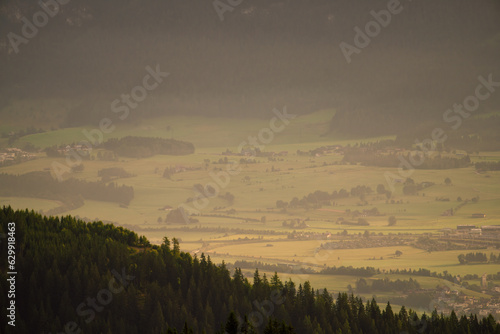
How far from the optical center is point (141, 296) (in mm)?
56750

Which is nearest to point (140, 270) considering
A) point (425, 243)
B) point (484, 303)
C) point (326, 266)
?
point (484, 303)

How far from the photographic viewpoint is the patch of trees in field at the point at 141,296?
53.2 meters

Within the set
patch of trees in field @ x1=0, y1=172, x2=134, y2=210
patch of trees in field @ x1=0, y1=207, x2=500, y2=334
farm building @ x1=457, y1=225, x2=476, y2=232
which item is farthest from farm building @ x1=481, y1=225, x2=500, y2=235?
patch of trees in field @ x1=0, y1=172, x2=134, y2=210

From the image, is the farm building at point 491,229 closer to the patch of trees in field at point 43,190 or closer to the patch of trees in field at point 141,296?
the patch of trees in field at point 141,296

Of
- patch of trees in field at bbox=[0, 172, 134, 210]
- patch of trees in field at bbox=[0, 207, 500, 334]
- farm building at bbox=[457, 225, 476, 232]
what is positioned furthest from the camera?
patch of trees in field at bbox=[0, 172, 134, 210]

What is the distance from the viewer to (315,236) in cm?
15538

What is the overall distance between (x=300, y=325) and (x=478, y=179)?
503 ft

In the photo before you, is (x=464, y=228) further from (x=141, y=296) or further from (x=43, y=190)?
(x=141, y=296)

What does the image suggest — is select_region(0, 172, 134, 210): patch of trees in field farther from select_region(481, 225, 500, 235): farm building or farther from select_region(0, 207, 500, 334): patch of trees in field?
select_region(0, 207, 500, 334): patch of trees in field

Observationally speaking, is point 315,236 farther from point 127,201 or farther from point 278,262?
point 127,201

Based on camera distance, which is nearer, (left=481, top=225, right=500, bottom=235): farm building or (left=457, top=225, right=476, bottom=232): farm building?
(left=457, top=225, right=476, bottom=232): farm building

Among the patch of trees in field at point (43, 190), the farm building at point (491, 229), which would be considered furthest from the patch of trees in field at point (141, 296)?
the patch of trees in field at point (43, 190)

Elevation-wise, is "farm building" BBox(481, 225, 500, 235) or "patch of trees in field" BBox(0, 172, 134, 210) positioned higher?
"patch of trees in field" BBox(0, 172, 134, 210)

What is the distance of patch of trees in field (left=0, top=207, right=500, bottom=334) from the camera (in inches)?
2095
